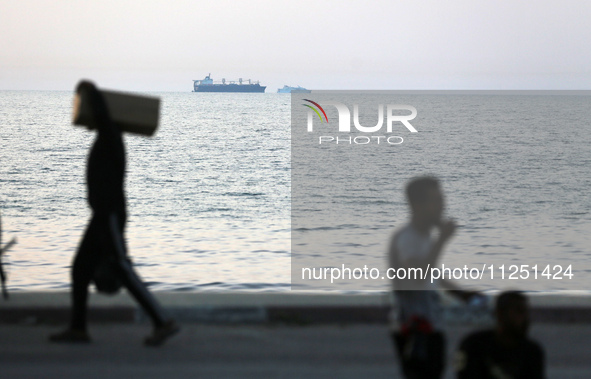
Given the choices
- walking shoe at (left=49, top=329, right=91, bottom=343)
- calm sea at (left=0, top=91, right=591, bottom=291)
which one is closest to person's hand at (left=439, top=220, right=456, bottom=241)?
walking shoe at (left=49, top=329, right=91, bottom=343)

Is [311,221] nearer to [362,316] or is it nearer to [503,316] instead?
[362,316]

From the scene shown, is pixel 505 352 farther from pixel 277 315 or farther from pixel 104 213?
pixel 277 315

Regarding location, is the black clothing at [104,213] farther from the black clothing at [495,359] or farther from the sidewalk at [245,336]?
the black clothing at [495,359]

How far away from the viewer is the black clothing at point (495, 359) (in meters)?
3.28

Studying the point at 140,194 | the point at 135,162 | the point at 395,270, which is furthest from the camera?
the point at 135,162

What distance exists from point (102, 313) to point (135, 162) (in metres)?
48.4

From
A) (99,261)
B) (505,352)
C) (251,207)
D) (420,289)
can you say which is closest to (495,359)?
(505,352)

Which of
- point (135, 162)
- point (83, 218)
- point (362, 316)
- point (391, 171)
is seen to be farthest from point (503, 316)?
point (135, 162)

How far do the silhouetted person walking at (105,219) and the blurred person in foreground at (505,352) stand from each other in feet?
9.98

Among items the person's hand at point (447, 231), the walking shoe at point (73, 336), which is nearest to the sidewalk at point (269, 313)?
the walking shoe at point (73, 336)

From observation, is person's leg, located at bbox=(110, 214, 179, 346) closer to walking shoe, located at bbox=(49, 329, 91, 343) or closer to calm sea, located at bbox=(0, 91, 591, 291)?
walking shoe, located at bbox=(49, 329, 91, 343)

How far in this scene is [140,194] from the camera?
34.8 metres

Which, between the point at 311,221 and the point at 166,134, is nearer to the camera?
the point at 311,221

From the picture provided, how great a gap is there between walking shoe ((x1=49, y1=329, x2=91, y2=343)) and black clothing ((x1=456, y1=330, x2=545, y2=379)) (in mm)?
3502
